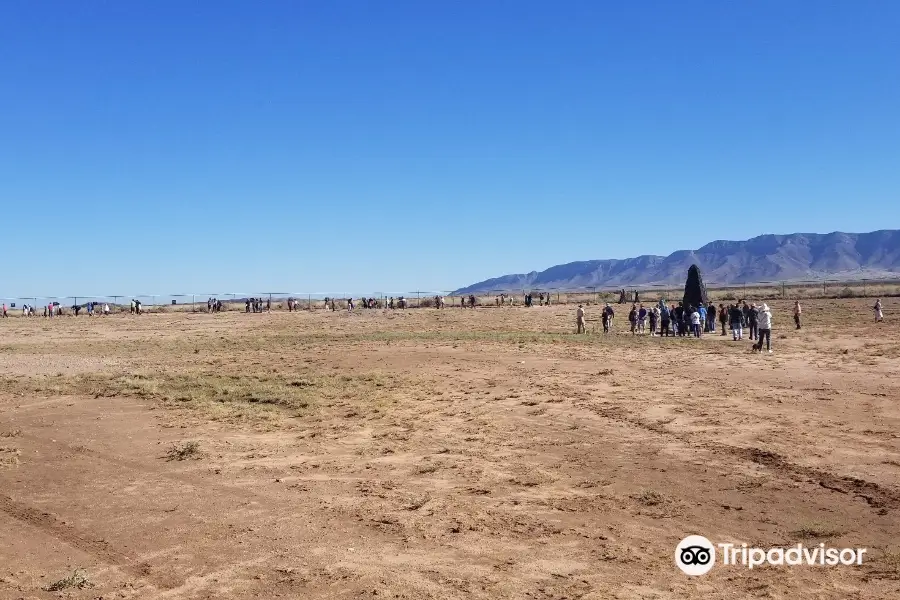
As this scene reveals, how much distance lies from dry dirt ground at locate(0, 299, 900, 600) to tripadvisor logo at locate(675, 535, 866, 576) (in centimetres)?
16

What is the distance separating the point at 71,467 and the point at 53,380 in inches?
441

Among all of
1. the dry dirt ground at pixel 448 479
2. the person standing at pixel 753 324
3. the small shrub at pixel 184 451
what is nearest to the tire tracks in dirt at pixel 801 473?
the dry dirt ground at pixel 448 479

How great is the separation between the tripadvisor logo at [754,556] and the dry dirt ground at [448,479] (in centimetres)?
16

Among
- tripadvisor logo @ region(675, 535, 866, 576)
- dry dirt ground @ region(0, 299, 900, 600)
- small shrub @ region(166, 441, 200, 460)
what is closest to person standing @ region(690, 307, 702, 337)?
dry dirt ground @ region(0, 299, 900, 600)

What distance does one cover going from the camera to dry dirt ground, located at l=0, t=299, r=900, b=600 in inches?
258

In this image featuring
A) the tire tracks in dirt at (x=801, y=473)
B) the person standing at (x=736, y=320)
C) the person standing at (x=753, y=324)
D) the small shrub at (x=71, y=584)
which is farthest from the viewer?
the person standing at (x=736, y=320)

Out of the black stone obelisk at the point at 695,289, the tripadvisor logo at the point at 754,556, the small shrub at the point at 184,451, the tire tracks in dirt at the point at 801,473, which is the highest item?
the black stone obelisk at the point at 695,289

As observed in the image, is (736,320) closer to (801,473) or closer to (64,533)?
(801,473)

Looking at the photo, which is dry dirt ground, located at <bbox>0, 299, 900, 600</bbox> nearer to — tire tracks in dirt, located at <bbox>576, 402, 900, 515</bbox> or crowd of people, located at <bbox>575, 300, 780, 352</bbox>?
tire tracks in dirt, located at <bbox>576, 402, 900, 515</bbox>

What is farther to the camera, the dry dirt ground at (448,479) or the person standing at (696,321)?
the person standing at (696,321)

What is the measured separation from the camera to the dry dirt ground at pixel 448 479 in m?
6.55

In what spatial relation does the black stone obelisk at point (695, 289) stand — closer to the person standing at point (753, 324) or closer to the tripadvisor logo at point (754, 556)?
the person standing at point (753, 324)

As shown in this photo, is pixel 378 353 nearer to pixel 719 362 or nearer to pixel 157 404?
pixel 157 404

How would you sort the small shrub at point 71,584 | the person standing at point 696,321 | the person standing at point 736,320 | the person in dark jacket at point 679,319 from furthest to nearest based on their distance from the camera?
1. the person in dark jacket at point 679,319
2. the person standing at point 696,321
3. the person standing at point 736,320
4. the small shrub at point 71,584
